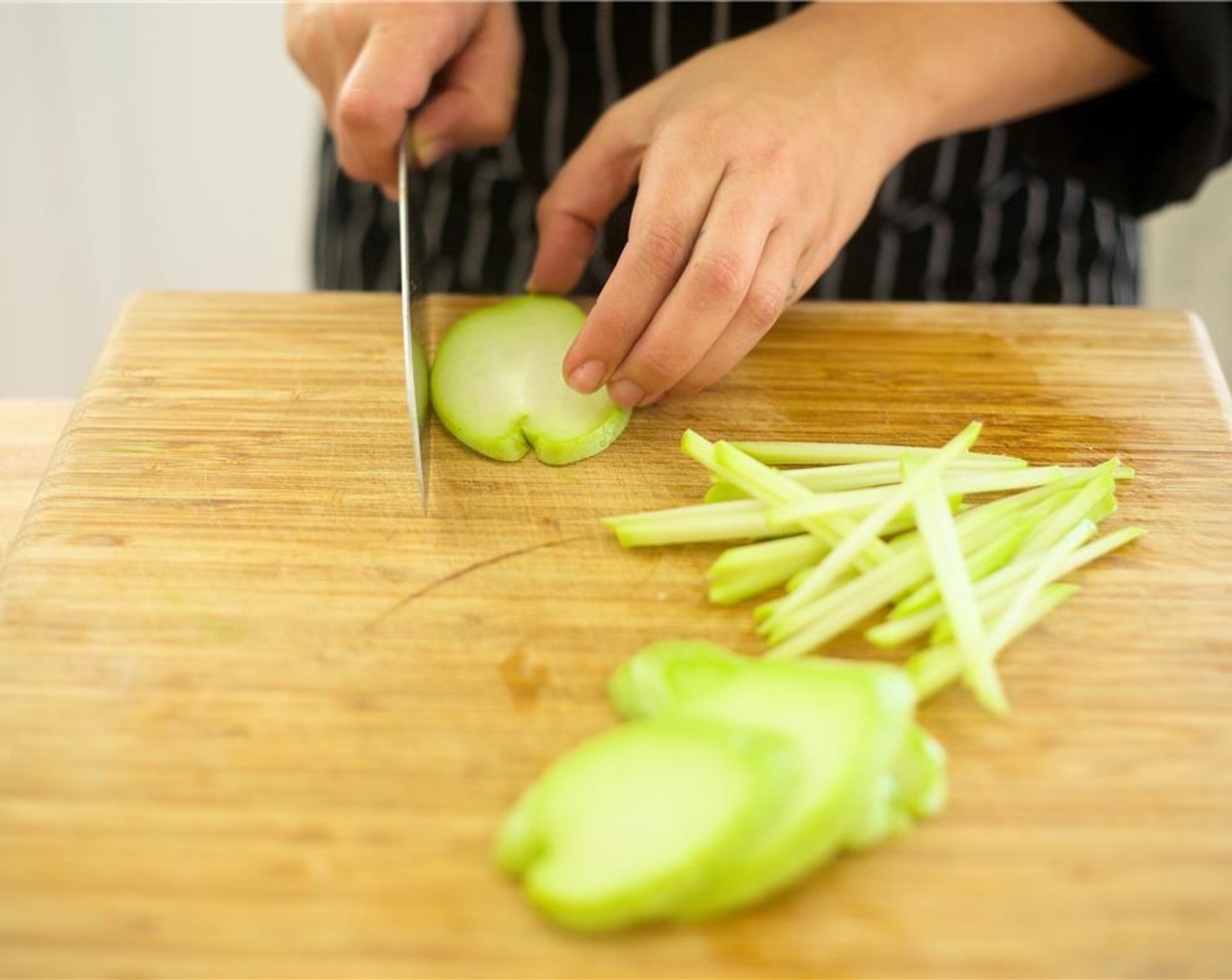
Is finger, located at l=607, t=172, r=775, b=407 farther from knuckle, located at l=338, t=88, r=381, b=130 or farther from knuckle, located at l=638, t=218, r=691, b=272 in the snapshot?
knuckle, located at l=338, t=88, r=381, b=130

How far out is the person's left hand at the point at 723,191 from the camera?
1.32 meters

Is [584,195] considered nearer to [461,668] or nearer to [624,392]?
[624,392]

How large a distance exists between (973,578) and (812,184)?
0.46 metres

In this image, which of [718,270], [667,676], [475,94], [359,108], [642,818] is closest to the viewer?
[642,818]

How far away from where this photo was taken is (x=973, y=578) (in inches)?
46.1

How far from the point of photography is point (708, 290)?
1.30 meters

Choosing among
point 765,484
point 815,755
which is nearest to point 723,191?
point 765,484

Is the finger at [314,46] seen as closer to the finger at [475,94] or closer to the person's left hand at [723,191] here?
the finger at [475,94]

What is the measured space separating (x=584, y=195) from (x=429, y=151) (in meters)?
0.23

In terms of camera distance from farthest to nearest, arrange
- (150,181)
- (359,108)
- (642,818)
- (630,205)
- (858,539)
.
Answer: (150,181)
(630,205)
(359,108)
(858,539)
(642,818)

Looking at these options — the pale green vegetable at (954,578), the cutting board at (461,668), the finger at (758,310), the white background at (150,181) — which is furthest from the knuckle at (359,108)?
the white background at (150,181)

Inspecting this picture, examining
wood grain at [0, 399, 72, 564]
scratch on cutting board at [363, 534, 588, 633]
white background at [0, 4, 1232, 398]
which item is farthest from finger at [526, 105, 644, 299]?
white background at [0, 4, 1232, 398]

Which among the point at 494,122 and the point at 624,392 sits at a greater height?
the point at 494,122

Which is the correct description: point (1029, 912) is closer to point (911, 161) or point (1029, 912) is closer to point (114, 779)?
point (114, 779)
